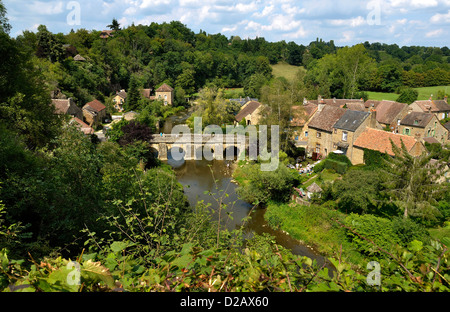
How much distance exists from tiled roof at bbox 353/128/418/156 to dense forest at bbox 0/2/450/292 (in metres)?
5.82

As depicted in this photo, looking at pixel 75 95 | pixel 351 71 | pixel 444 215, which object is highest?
pixel 351 71

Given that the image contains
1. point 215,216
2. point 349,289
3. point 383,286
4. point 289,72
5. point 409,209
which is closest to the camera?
point 349,289

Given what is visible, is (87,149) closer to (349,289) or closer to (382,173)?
(349,289)

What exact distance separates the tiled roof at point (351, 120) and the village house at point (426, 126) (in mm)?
9677

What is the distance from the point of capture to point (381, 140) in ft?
89.8

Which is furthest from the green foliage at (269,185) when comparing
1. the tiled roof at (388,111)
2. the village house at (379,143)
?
the tiled roof at (388,111)

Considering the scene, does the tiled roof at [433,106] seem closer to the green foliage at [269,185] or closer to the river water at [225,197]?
the river water at [225,197]

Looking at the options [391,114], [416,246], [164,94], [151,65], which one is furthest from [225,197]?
[151,65]

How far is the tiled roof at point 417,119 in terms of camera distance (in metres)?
34.9

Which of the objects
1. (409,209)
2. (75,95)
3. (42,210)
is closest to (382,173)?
(409,209)
